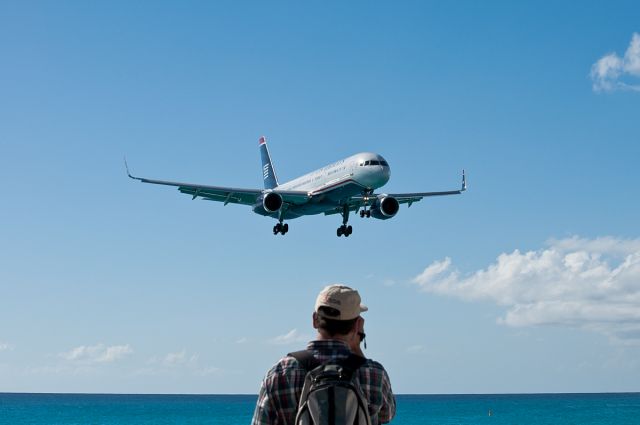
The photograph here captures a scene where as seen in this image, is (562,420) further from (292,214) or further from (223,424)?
(292,214)

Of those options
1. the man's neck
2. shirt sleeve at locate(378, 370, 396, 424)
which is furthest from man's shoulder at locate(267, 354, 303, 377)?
shirt sleeve at locate(378, 370, 396, 424)

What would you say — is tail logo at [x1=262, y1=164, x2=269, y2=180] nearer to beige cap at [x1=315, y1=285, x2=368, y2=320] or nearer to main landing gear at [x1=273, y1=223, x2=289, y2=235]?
main landing gear at [x1=273, y1=223, x2=289, y2=235]

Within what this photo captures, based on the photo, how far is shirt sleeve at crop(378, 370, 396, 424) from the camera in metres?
5.00

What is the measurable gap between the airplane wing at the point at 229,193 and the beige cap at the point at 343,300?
46917 mm

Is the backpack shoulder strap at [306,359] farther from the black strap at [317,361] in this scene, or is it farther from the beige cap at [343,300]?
the beige cap at [343,300]

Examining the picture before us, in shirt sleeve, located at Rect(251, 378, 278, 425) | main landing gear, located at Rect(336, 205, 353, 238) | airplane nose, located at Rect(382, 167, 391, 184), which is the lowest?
shirt sleeve, located at Rect(251, 378, 278, 425)

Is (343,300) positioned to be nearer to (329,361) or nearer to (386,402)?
(329,361)

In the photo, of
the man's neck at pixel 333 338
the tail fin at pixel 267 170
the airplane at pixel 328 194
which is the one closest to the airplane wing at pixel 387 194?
the airplane at pixel 328 194

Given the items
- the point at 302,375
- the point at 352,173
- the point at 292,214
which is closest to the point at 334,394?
the point at 302,375

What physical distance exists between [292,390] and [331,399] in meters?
0.33

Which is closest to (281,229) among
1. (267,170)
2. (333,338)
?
(267,170)

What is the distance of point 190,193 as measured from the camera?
56.3m

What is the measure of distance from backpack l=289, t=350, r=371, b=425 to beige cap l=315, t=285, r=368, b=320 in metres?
0.31

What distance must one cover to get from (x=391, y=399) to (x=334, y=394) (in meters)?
0.51
